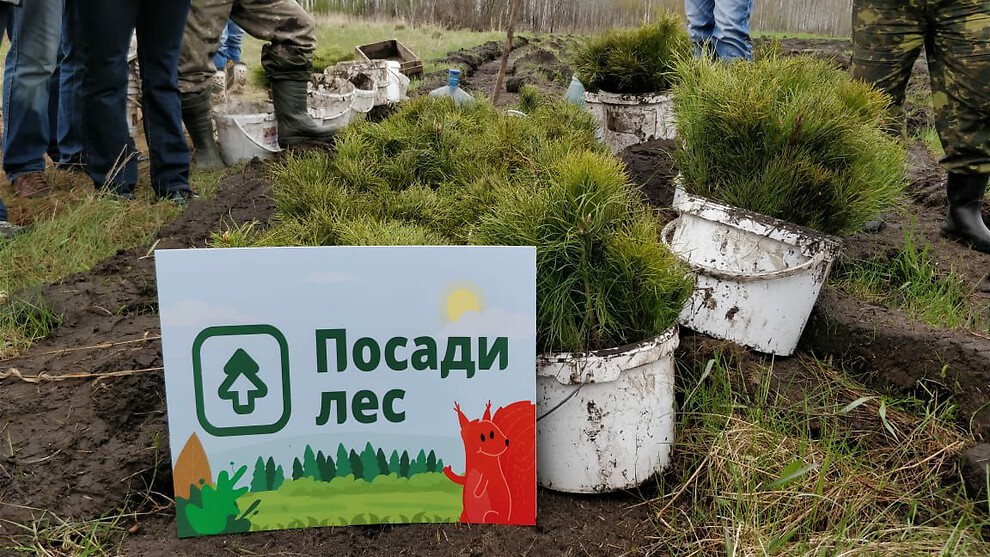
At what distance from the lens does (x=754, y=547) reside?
1.48 metres

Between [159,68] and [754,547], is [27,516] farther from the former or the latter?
[159,68]

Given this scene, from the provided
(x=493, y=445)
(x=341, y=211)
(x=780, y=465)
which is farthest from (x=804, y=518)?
(x=341, y=211)

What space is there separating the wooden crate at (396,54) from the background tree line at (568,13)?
474 cm

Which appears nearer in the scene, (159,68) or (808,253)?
(808,253)

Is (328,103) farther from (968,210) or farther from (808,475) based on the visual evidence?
(808,475)

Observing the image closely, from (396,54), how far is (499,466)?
770cm

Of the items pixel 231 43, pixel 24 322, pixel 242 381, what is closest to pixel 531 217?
pixel 242 381

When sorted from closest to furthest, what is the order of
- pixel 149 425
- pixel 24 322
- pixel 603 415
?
pixel 603 415 → pixel 149 425 → pixel 24 322

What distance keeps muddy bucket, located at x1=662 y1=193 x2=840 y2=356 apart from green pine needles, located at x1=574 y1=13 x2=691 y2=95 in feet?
5.09

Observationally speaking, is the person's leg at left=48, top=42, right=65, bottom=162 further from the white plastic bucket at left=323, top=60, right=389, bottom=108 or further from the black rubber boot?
the white plastic bucket at left=323, top=60, right=389, bottom=108

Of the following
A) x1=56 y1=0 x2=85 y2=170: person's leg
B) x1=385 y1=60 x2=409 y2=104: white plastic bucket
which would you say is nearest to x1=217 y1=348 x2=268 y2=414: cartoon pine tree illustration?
x1=56 y1=0 x2=85 y2=170: person's leg

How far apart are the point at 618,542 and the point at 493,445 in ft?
1.12

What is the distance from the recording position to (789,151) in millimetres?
2113

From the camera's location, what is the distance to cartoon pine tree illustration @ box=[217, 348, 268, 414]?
150cm
